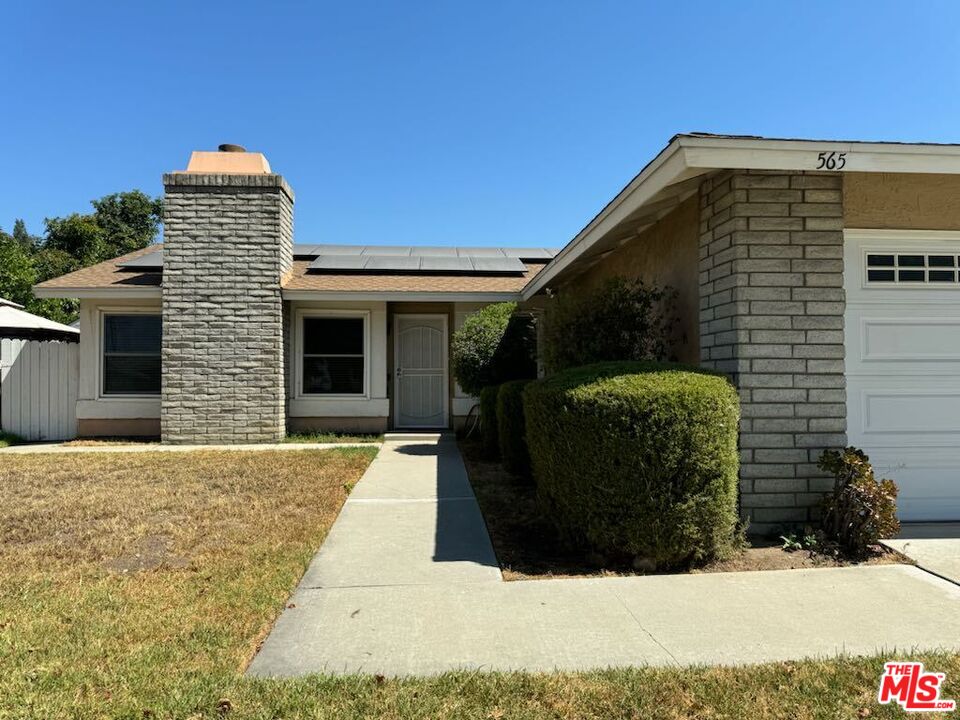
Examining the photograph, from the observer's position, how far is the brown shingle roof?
37.0 ft

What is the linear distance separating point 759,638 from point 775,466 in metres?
1.87

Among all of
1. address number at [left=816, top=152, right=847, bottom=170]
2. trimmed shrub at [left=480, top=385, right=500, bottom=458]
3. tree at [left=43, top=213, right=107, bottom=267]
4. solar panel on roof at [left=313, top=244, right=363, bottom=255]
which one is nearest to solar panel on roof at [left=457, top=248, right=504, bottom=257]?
solar panel on roof at [left=313, top=244, right=363, bottom=255]

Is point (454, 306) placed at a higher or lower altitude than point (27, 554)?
higher

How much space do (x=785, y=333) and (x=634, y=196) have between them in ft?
5.75

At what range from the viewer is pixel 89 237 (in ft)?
117

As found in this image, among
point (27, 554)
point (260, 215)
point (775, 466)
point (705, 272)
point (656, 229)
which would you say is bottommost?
point (27, 554)

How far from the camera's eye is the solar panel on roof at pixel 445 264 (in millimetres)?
13523

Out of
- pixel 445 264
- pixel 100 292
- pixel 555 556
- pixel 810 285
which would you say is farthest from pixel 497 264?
pixel 555 556

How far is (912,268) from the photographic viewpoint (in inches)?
205

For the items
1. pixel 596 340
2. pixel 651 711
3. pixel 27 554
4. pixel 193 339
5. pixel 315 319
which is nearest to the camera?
pixel 651 711

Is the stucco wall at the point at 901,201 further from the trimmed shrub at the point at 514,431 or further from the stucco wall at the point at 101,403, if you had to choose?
the stucco wall at the point at 101,403

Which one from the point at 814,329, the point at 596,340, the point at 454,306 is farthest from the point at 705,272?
the point at 454,306

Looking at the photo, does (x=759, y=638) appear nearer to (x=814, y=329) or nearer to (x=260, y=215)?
(x=814, y=329)

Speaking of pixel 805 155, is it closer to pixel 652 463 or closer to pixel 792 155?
pixel 792 155
